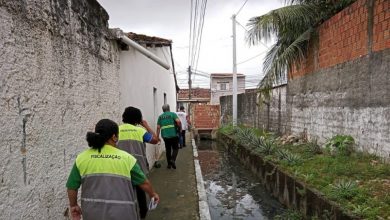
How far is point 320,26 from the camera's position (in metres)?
9.04

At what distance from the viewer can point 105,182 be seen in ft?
8.95

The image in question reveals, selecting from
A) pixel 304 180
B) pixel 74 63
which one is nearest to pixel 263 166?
pixel 304 180

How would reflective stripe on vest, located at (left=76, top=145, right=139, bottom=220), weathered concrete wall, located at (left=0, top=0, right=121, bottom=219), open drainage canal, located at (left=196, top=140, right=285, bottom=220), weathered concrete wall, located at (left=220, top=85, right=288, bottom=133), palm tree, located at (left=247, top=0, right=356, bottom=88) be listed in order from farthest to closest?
1. weathered concrete wall, located at (left=220, top=85, right=288, bottom=133)
2. palm tree, located at (left=247, top=0, right=356, bottom=88)
3. open drainage canal, located at (left=196, top=140, right=285, bottom=220)
4. reflective stripe on vest, located at (left=76, top=145, right=139, bottom=220)
5. weathered concrete wall, located at (left=0, top=0, right=121, bottom=219)

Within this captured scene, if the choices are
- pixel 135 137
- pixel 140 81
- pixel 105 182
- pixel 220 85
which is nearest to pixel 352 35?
pixel 140 81

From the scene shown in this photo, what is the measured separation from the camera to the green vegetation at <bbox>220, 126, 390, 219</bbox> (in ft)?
14.9

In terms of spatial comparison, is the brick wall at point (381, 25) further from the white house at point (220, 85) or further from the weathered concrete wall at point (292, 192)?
the white house at point (220, 85)

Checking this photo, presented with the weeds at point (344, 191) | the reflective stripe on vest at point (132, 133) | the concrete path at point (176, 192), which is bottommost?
the concrete path at point (176, 192)

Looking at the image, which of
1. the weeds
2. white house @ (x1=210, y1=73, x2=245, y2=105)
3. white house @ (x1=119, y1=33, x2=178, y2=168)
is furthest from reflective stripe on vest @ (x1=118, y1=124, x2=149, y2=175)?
white house @ (x1=210, y1=73, x2=245, y2=105)

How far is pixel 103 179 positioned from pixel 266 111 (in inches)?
486

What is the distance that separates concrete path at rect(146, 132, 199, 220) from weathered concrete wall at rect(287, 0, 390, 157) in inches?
142

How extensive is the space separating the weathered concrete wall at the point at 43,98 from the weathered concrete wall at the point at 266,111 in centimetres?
886

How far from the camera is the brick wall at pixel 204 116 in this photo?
1969 centimetres

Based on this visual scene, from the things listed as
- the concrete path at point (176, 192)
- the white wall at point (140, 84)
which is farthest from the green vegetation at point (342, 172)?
the white wall at point (140, 84)

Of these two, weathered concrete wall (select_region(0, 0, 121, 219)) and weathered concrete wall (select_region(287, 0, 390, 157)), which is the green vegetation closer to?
weathered concrete wall (select_region(287, 0, 390, 157))
